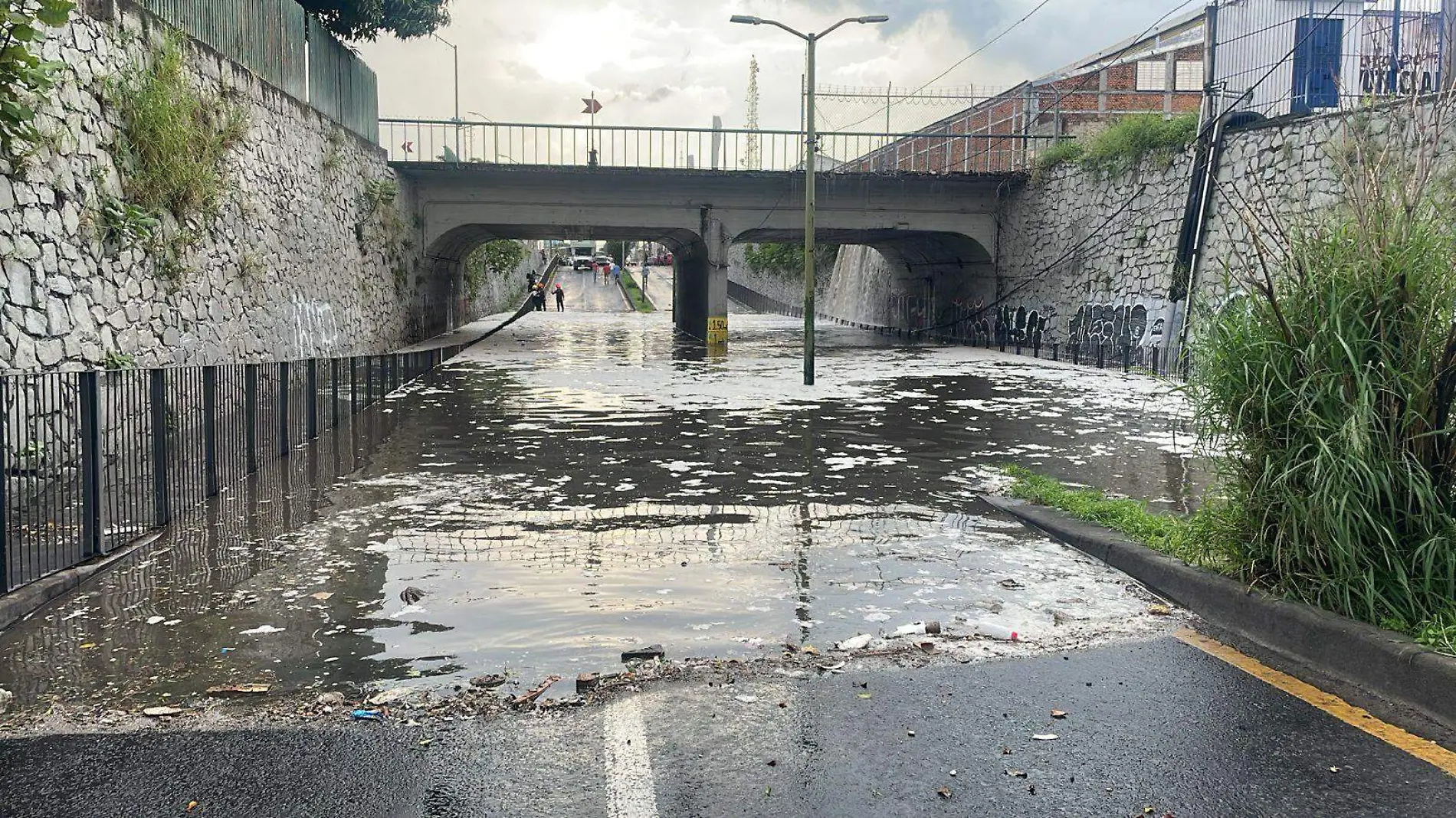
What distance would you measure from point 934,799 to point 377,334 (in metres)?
26.9

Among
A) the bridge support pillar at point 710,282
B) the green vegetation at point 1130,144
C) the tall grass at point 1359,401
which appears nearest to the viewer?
the tall grass at point 1359,401

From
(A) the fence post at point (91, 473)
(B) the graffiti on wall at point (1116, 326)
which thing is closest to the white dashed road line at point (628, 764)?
(A) the fence post at point (91, 473)

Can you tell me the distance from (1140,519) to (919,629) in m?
2.84

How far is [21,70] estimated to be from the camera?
9.42 metres

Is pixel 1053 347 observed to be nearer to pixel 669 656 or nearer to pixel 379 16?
pixel 379 16

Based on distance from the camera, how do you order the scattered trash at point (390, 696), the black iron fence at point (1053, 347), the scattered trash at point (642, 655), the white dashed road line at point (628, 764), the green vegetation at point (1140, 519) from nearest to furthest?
1. the white dashed road line at point (628, 764)
2. the scattered trash at point (390, 696)
3. the scattered trash at point (642, 655)
4. the green vegetation at point (1140, 519)
5. the black iron fence at point (1053, 347)

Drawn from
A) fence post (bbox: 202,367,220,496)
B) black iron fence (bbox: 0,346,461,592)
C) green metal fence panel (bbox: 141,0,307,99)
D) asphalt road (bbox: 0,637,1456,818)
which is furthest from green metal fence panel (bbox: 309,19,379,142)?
asphalt road (bbox: 0,637,1456,818)

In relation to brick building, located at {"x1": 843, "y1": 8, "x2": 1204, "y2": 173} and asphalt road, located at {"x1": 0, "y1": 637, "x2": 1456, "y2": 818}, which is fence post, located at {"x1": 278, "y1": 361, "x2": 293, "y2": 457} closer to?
asphalt road, located at {"x1": 0, "y1": 637, "x2": 1456, "y2": 818}

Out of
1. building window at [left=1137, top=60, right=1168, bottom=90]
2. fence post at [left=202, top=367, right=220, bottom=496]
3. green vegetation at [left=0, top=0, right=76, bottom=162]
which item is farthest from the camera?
building window at [left=1137, top=60, right=1168, bottom=90]

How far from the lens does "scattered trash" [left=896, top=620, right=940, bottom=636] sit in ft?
18.9

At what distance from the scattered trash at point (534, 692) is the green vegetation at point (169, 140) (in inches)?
413

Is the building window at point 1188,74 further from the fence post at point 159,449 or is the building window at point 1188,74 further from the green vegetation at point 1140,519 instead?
the fence post at point 159,449

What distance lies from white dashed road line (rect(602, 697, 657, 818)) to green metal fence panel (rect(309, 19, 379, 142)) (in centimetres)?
2137

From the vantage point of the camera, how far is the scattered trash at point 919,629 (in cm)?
577
